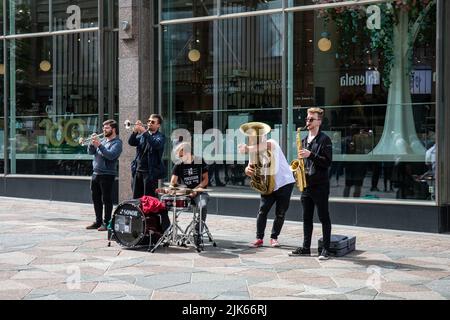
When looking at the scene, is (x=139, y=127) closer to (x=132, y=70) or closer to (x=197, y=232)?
(x=197, y=232)

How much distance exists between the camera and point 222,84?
12805 millimetres

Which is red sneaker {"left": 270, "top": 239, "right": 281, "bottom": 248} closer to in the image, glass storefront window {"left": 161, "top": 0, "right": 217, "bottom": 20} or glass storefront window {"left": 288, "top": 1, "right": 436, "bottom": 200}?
glass storefront window {"left": 288, "top": 1, "right": 436, "bottom": 200}

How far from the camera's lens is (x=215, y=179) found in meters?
12.6

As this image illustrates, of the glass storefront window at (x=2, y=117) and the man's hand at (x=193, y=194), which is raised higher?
the glass storefront window at (x=2, y=117)

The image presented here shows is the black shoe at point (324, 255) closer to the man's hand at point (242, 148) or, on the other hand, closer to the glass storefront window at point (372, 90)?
the man's hand at point (242, 148)

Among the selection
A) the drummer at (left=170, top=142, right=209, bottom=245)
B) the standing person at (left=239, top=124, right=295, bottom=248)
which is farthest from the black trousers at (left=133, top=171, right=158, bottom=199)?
the standing person at (left=239, top=124, right=295, bottom=248)

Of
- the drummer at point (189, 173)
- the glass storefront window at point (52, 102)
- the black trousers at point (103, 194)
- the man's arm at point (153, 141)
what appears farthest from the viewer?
the glass storefront window at point (52, 102)

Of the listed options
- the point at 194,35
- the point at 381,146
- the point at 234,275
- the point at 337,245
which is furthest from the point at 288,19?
the point at 234,275

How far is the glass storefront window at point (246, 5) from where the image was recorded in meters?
12.1

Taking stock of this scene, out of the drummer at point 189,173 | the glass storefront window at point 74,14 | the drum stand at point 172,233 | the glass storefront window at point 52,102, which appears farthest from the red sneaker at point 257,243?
the glass storefront window at point 74,14

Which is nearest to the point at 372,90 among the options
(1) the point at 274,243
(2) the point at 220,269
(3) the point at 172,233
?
(1) the point at 274,243

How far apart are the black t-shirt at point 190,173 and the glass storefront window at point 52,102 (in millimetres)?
5703
